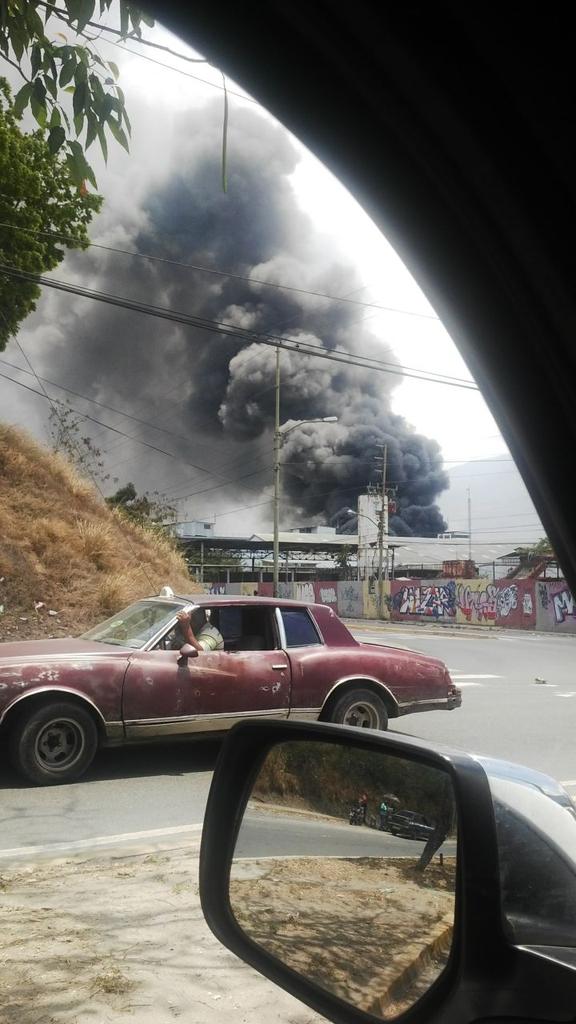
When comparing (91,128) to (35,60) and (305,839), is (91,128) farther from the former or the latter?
(305,839)

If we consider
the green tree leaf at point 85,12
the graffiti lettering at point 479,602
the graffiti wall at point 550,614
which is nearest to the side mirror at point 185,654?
the green tree leaf at point 85,12

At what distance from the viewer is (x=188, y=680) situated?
6.94 metres

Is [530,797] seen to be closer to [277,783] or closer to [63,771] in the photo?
[277,783]

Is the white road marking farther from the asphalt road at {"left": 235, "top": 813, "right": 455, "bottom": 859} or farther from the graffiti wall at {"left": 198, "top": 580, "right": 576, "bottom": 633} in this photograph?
the graffiti wall at {"left": 198, "top": 580, "right": 576, "bottom": 633}

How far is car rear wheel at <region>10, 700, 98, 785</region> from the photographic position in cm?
639

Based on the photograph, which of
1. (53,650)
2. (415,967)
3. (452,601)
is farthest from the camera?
(452,601)

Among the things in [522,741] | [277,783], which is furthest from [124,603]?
[277,783]

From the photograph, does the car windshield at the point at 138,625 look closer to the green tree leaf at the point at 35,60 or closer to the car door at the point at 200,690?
the car door at the point at 200,690

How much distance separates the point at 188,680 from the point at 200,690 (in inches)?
5.0

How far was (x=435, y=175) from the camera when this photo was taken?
853 mm

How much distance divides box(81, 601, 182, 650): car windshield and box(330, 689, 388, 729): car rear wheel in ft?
5.19

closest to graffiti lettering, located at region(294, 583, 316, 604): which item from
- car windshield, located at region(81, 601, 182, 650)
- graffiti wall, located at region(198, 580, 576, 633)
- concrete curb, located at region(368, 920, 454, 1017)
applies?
graffiti wall, located at region(198, 580, 576, 633)

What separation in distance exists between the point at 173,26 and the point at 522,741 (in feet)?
28.4

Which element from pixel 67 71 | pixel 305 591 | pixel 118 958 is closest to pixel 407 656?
pixel 118 958
